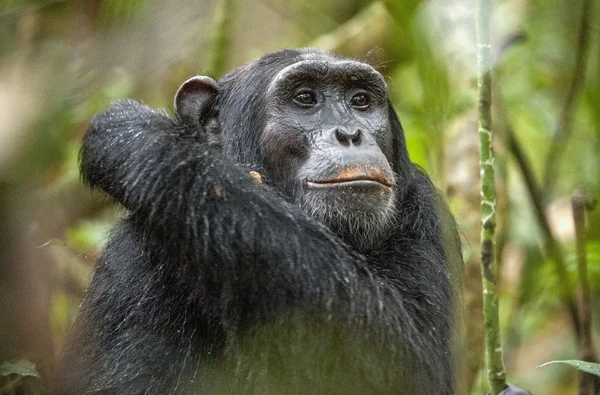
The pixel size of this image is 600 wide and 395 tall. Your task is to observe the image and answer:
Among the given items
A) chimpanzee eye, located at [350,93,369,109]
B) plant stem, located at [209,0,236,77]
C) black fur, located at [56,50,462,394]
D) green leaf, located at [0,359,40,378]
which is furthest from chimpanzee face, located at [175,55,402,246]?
plant stem, located at [209,0,236,77]

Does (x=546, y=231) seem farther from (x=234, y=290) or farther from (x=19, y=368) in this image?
(x=19, y=368)

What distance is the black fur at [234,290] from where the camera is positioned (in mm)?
3715

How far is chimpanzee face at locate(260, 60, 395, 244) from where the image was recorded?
4.22m

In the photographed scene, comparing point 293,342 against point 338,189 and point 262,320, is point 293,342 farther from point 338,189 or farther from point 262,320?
point 338,189

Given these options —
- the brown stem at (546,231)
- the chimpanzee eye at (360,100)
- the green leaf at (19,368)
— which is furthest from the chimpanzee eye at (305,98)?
the green leaf at (19,368)

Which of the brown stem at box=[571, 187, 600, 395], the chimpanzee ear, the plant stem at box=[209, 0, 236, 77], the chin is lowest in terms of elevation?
the brown stem at box=[571, 187, 600, 395]

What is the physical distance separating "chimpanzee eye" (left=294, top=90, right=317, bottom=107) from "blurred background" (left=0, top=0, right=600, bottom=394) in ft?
2.11

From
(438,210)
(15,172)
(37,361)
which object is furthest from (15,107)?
(438,210)

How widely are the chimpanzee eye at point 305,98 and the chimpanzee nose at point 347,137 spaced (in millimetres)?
378

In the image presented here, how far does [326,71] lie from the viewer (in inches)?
187

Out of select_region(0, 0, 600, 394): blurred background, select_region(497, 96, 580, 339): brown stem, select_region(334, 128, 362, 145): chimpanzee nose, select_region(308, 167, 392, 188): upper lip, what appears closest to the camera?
select_region(0, 0, 600, 394): blurred background

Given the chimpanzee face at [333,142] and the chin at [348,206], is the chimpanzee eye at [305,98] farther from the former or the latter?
the chin at [348,206]

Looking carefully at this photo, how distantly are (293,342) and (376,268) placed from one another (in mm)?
714

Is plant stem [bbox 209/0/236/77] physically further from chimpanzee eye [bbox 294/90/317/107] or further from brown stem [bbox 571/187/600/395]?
brown stem [bbox 571/187/600/395]
